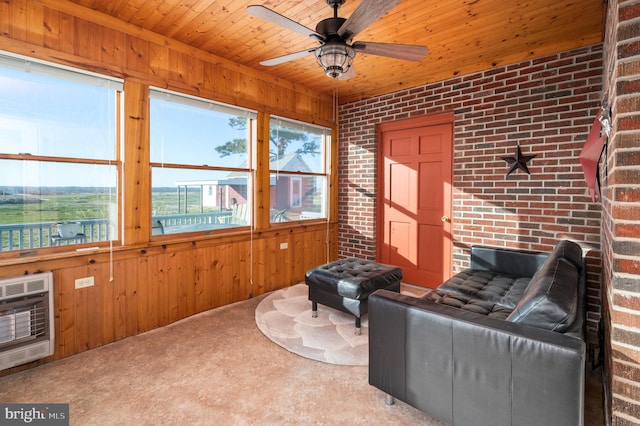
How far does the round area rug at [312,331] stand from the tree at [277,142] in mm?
1748

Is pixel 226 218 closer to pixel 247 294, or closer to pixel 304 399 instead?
pixel 247 294

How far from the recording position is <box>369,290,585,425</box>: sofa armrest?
131 centimetres

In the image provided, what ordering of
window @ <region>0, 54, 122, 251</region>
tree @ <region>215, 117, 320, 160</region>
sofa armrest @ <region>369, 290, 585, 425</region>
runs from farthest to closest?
tree @ <region>215, 117, 320, 160</region> → window @ <region>0, 54, 122, 251</region> → sofa armrest @ <region>369, 290, 585, 425</region>

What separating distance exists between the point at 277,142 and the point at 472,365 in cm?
325

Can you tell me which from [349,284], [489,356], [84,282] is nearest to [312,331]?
[349,284]

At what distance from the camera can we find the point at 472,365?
1527 mm

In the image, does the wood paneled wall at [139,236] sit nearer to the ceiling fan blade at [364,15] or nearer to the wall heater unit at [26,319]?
the wall heater unit at [26,319]

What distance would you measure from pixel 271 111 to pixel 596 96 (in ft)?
10.6

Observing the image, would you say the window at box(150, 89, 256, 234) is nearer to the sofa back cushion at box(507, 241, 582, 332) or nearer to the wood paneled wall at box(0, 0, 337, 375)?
the wood paneled wall at box(0, 0, 337, 375)

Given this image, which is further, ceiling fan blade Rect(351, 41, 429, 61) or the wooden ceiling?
the wooden ceiling

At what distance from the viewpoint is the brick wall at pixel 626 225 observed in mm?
1317
